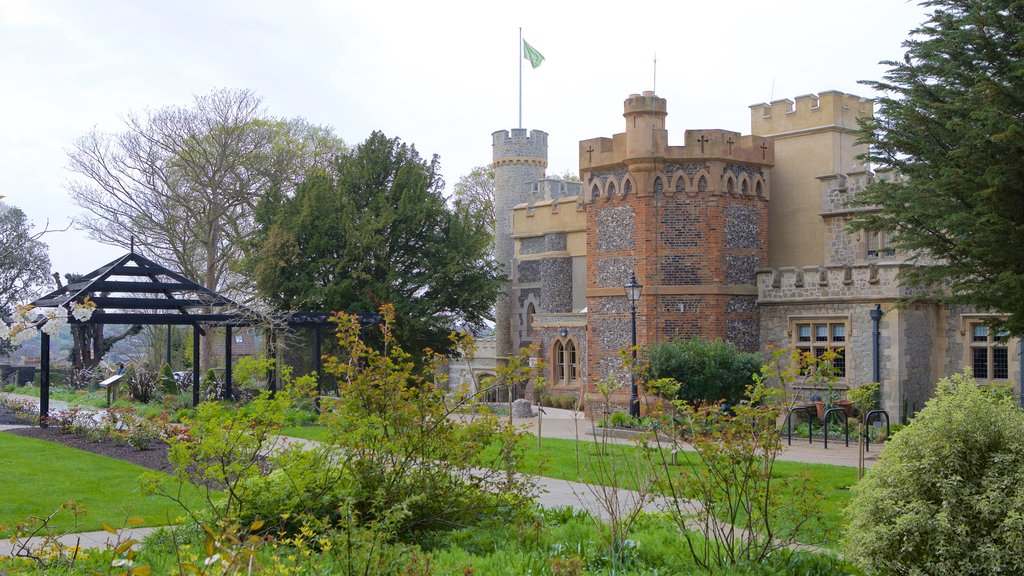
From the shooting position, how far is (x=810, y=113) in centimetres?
2519

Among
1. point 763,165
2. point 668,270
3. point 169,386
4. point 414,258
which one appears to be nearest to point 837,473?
point 668,270

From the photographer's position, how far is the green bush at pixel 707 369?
20.5 metres

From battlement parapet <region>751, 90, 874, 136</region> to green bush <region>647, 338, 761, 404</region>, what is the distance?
7.85 m

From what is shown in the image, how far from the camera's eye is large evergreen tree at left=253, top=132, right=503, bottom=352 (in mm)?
28375

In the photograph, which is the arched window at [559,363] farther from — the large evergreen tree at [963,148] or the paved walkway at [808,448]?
the large evergreen tree at [963,148]

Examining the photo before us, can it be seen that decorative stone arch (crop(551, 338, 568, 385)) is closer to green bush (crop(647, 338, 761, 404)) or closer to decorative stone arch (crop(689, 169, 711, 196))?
decorative stone arch (crop(689, 169, 711, 196))

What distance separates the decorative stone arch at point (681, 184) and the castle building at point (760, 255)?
32mm

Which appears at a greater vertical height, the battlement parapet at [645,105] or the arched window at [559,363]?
the battlement parapet at [645,105]

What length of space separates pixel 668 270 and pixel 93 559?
17902 millimetres

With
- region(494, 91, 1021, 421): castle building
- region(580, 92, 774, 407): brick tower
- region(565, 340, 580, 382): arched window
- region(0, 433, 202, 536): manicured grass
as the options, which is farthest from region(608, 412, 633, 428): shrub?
region(565, 340, 580, 382): arched window

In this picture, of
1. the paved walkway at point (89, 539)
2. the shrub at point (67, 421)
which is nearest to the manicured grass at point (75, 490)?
the paved walkway at point (89, 539)

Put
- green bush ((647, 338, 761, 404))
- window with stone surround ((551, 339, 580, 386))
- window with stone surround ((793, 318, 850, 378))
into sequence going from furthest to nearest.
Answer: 1. window with stone surround ((551, 339, 580, 386))
2. window with stone surround ((793, 318, 850, 378))
3. green bush ((647, 338, 761, 404))

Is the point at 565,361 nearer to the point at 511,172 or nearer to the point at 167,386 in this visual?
the point at 511,172

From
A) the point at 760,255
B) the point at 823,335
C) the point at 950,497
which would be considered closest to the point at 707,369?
the point at 823,335
